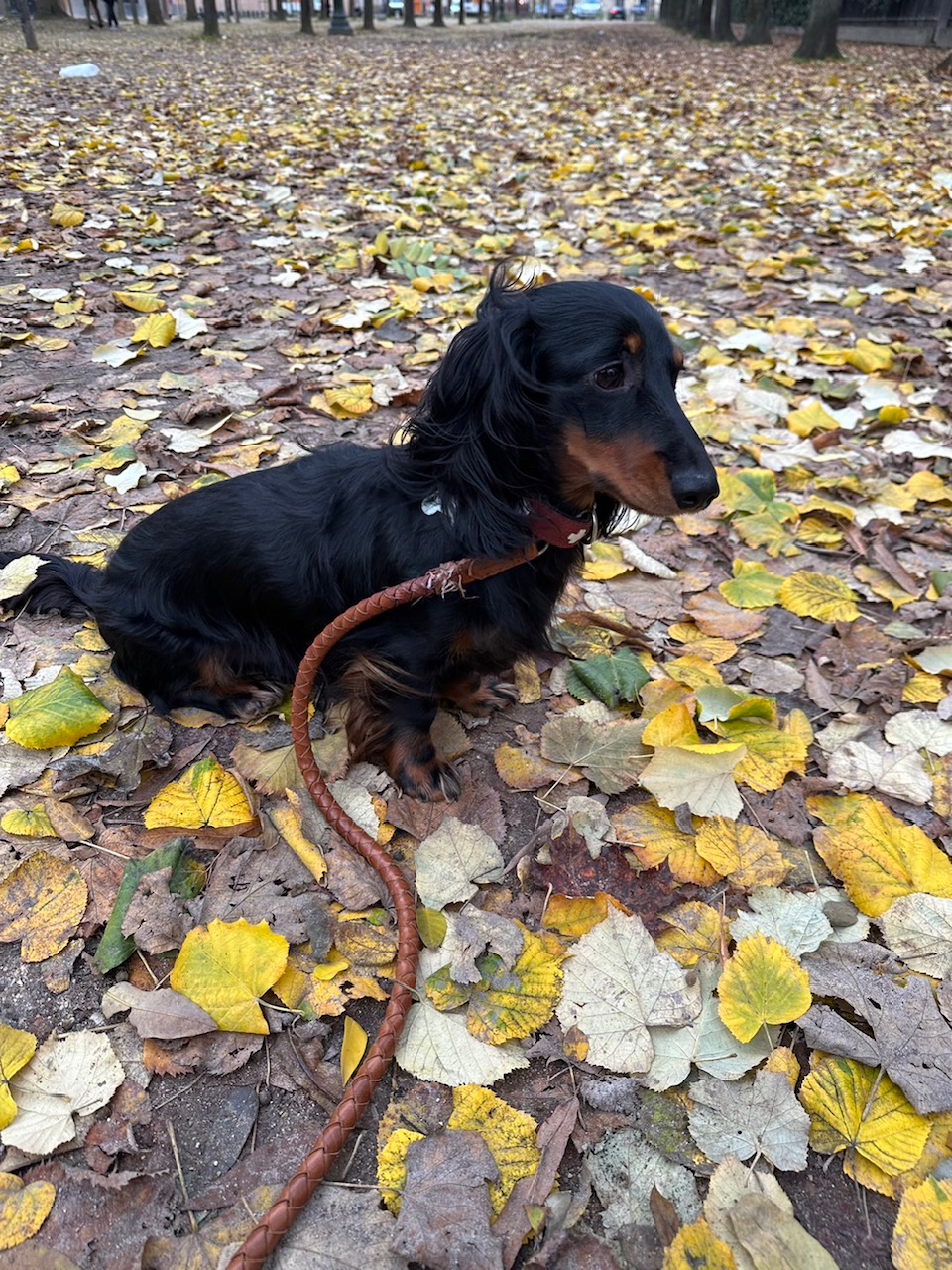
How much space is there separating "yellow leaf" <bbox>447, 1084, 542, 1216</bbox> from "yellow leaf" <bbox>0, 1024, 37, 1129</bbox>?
0.84m

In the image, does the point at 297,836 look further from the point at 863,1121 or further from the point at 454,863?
the point at 863,1121

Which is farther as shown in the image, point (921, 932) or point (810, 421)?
point (810, 421)

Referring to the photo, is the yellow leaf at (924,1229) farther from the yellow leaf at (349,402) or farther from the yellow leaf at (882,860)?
the yellow leaf at (349,402)

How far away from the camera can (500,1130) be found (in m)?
1.55

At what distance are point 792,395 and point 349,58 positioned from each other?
21.1 m

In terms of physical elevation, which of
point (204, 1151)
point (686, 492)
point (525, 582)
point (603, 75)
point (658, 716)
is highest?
point (603, 75)

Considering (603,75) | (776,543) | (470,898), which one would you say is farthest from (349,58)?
(470,898)

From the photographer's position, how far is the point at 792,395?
4273 millimetres

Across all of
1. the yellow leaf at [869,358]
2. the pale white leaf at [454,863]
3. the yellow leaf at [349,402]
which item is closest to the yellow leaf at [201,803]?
the pale white leaf at [454,863]

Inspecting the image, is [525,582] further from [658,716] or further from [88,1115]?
[88,1115]

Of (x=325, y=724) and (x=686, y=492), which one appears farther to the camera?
(x=325, y=724)

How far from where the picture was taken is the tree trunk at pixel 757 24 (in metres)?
22.6

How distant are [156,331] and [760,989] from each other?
14.5 feet

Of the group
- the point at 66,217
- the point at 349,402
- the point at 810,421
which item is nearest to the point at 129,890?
the point at 349,402
